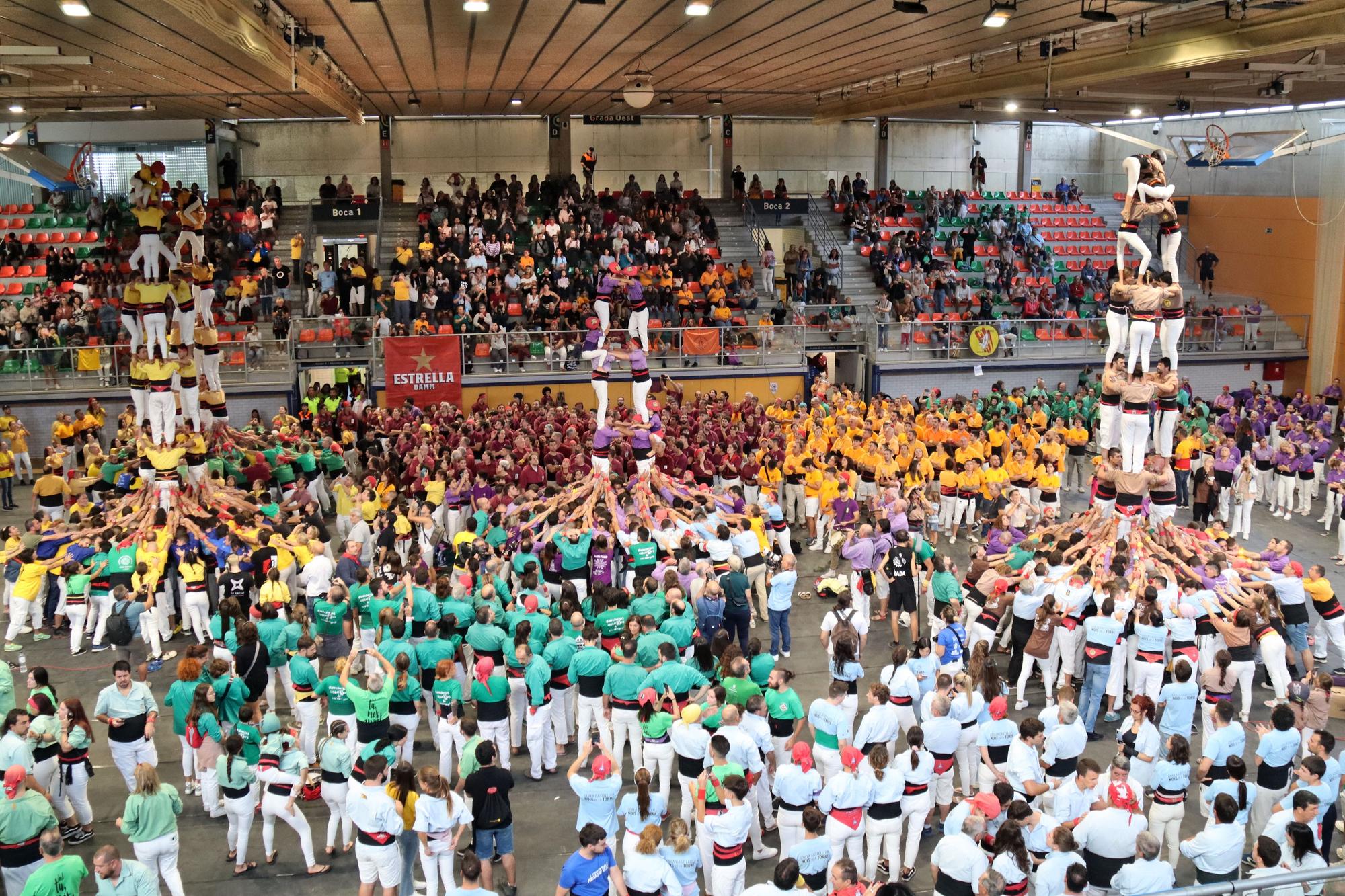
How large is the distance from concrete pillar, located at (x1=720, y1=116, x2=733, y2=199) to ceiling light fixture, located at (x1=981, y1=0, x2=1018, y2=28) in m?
19.7

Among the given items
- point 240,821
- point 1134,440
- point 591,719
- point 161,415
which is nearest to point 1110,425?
point 1134,440

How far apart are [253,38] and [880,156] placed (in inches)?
1005

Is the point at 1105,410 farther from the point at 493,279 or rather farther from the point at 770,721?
the point at 493,279

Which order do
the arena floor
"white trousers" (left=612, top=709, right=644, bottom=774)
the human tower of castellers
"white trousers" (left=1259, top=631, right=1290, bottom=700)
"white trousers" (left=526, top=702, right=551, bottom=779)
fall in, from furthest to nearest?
"white trousers" (left=1259, top=631, right=1290, bottom=700), "white trousers" (left=526, top=702, right=551, bottom=779), "white trousers" (left=612, top=709, right=644, bottom=774), the arena floor, the human tower of castellers

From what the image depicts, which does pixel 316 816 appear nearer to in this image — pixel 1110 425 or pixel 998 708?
pixel 998 708

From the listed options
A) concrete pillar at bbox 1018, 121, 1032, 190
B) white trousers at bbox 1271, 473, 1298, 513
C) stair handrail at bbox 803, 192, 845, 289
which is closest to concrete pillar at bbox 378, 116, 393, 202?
stair handrail at bbox 803, 192, 845, 289

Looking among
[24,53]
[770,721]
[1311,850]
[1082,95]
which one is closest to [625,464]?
[770,721]

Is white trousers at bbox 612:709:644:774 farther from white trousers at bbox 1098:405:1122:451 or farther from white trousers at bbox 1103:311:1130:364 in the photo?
white trousers at bbox 1103:311:1130:364

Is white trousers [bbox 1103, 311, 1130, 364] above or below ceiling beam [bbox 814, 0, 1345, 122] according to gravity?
below

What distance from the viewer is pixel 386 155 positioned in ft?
108

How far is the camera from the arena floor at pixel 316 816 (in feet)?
30.3

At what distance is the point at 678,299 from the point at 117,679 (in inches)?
737

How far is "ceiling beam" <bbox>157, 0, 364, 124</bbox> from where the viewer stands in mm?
12352

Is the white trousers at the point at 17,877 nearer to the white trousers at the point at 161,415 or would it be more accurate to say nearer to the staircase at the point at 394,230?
the white trousers at the point at 161,415
